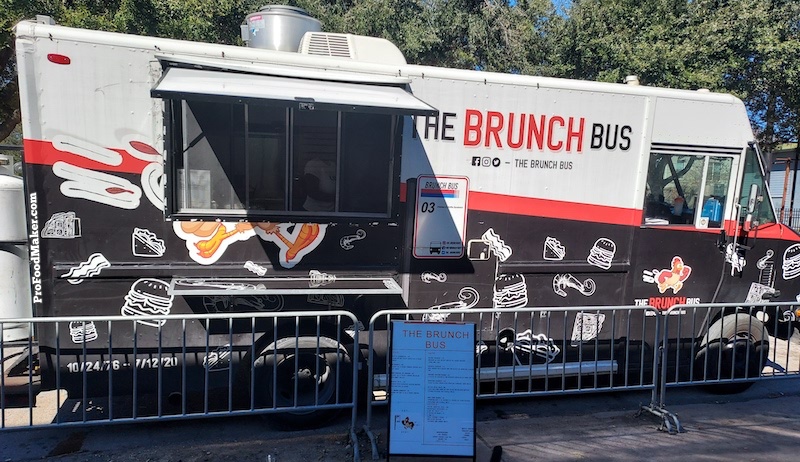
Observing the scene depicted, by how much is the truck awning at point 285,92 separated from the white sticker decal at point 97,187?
0.92 meters

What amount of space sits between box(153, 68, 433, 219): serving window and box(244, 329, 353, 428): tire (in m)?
1.11

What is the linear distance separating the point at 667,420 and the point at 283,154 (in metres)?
4.17

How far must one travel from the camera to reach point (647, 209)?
5336 mm

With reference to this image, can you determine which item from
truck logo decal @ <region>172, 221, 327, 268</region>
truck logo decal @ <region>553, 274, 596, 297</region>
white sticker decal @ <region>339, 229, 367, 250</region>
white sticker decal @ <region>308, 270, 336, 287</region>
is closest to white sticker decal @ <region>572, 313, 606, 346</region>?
truck logo decal @ <region>553, 274, 596, 297</region>

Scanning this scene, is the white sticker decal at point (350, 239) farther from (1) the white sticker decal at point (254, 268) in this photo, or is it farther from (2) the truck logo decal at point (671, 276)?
(2) the truck logo decal at point (671, 276)

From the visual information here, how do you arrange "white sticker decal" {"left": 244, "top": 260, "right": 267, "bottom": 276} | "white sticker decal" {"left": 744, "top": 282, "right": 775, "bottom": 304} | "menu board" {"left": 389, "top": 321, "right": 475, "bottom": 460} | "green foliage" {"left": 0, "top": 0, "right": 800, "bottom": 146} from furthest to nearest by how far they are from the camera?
"green foliage" {"left": 0, "top": 0, "right": 800, "bottom": 146}, "white sticker decal" {"left": 744, "top": 282, "right": 775, "bottom": 304}, "white sticker decal" {"left": 244, "top": 260, "right": 267, "bottom": 276}, "menu board" {"left": 389, "top": 321, "right": 475, "bottom": 460}

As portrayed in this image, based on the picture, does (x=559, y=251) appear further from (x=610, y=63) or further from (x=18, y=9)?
(x=610, y=63)

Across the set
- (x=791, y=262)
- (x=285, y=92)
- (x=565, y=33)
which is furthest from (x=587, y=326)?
(x=565, y=33)

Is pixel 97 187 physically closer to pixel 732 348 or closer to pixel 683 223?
pixel 683 223

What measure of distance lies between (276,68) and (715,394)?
5.80 metres

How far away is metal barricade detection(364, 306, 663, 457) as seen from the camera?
193 inches

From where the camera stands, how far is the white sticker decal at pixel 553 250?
5.13 meters

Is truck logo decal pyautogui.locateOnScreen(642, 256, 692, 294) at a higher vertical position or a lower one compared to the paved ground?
higher

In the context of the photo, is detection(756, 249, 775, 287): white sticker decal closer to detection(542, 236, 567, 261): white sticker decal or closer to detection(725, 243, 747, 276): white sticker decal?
detection(725, 243, 747, 276): white sticker decal
